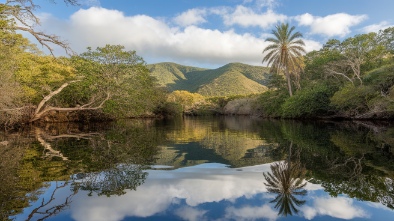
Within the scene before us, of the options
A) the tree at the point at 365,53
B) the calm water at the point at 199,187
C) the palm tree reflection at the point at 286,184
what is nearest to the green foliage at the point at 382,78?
the tree at the point at 365,53

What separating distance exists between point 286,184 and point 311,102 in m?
35.5

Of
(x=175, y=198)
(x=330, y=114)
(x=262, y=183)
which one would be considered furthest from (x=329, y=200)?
(x=330, y=114)

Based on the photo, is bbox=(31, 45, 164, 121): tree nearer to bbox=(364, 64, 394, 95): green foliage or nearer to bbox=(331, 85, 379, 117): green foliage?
bbox=(331, 85, 379, 117): green foliage

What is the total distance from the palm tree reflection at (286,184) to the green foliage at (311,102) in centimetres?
3301

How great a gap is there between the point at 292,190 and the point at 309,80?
45483mm

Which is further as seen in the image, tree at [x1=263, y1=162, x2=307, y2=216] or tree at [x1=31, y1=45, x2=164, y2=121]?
tree at [x1=31, y1=45, x2=164, y2=121]

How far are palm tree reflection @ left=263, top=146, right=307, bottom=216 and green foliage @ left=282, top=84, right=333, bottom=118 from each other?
3301cm

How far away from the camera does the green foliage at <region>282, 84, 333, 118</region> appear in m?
37.9

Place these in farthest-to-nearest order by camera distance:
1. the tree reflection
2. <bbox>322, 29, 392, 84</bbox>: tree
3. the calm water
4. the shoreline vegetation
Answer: <bbox>322, 29, 392, 84</bbox>: tree, the shoreline vegetation, the tree reflection, the calm water

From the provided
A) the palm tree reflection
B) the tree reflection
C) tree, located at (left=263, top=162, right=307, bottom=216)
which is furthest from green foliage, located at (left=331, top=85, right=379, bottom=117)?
the tree reflection

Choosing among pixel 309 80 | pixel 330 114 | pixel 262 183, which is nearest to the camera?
pixel 262 183

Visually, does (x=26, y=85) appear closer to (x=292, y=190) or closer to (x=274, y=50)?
(x=292, y=190)

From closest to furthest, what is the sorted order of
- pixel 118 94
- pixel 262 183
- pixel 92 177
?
pixel 262 183
pixel 92 177
pixel 118 94

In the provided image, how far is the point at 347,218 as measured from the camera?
429cm
